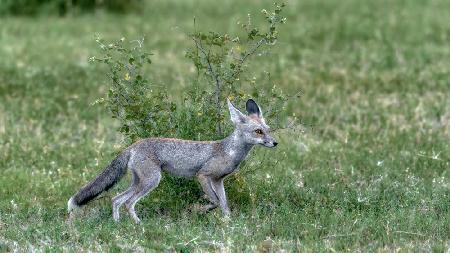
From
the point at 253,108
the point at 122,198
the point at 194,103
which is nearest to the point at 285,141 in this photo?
the point at 194,103

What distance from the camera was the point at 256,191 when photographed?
11492 millimetres

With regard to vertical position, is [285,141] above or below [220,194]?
below

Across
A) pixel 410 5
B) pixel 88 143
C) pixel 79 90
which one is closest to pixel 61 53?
pixel 79 90

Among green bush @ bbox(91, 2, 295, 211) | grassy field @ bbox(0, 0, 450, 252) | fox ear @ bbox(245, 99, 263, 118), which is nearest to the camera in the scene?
grassy field @ bbox(0, 0, 450, 252)

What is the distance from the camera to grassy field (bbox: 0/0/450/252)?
9.84 meters

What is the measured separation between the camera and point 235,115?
10547 millimetres

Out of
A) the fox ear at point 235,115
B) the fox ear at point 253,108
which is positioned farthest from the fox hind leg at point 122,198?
the fox ear at point 253,108

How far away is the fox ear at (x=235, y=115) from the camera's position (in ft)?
34.5

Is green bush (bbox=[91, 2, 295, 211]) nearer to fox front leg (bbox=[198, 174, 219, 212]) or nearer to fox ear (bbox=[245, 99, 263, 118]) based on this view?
fox ear (bbox=[245, 99, 263, 118])

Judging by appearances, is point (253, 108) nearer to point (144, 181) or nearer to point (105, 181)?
point (144, 181)

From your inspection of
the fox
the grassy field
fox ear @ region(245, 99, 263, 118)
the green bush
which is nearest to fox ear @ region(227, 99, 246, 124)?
the fox

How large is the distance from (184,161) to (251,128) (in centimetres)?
80

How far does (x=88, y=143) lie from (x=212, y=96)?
3567mm

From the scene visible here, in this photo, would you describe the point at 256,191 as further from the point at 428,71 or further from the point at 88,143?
the point at 428,71
